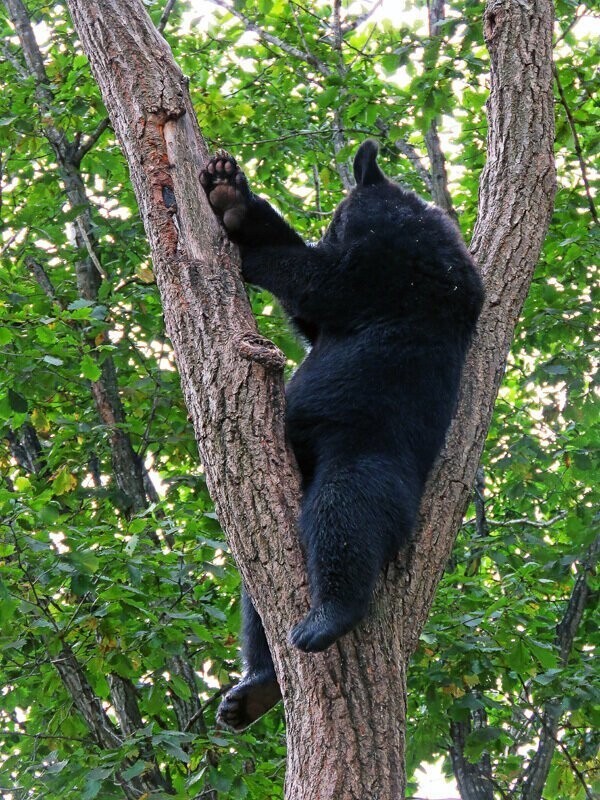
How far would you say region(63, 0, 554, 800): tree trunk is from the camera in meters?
2.53

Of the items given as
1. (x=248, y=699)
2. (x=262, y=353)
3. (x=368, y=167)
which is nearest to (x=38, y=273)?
(x=368, y=167)

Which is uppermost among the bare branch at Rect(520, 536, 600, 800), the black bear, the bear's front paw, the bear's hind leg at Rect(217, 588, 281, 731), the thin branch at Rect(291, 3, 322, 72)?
the thin branch at Rect(291, 3, 322, 72)

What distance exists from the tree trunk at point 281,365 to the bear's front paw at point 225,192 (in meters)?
0.11

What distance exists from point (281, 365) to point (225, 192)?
42.1 inches

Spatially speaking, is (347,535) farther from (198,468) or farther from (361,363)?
(198,468)

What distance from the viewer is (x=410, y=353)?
12.1 feet

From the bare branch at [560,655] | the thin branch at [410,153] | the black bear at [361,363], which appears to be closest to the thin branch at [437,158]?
the thin branch at [410,153]

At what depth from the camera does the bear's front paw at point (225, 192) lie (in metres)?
3.69

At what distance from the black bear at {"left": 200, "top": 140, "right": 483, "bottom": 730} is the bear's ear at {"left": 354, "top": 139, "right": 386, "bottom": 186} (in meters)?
0.46

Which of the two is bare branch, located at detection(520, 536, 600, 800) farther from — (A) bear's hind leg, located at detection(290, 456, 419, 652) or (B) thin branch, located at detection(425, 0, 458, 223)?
(A) bear's hind leg, located at detection(290, 456, 419, 652)

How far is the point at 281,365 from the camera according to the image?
2.97 metres

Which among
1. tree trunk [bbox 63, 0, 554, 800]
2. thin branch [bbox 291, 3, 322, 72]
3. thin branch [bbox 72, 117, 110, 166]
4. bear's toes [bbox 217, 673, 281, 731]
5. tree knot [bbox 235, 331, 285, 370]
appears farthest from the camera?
thin branch [bbox 291, 3, 322, 72]

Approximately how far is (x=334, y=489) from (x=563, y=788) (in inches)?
163

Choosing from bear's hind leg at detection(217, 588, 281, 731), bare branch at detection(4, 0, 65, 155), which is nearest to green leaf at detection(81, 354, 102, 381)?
bear's hind leg at detection(217, 588, 281, 731)
